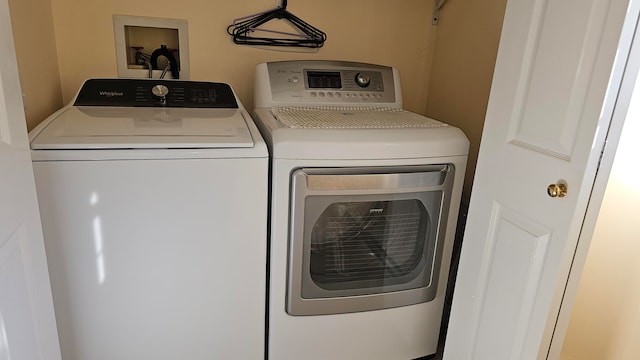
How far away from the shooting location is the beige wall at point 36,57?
137cm

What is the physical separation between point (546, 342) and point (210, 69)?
1.70m

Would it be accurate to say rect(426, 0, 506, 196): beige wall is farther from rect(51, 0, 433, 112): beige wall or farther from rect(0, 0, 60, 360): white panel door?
rect(0, 0, 60, 360): white panel door

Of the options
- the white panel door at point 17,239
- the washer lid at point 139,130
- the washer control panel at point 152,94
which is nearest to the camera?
the white panel door at point 17,239

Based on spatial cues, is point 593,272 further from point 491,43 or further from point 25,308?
point 25,308

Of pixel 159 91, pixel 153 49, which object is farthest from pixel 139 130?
pixel 153 49

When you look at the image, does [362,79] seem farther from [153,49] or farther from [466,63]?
[153,49]

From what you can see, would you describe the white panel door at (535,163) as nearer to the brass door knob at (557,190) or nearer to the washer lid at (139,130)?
the brass door knob at (557,190)

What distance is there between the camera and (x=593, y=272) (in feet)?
3.80

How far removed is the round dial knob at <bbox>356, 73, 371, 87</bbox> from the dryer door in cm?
62

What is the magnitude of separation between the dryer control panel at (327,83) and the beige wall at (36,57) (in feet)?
2.65

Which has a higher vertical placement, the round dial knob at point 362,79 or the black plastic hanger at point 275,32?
the black plastic hanger at point 275,32

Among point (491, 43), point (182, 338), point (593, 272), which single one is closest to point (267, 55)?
point (491, 43)

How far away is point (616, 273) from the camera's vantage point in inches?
44.3

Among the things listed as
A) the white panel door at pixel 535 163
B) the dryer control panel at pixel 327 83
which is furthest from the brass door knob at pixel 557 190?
the dryer control panel at pixel 327 83
